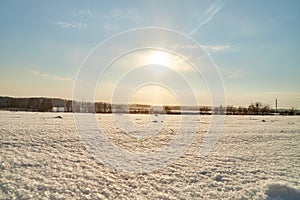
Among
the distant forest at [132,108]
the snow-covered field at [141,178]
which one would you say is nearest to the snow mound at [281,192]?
the snow-covered field at [141,178]

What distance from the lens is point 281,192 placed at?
16.3 ft

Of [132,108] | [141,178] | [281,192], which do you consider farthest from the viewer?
[132,108]

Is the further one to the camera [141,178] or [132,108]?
[132,108]

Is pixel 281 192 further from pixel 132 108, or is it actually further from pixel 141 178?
pixel 132 108

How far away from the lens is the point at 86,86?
7.59m

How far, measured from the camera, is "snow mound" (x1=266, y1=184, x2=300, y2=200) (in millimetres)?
4754

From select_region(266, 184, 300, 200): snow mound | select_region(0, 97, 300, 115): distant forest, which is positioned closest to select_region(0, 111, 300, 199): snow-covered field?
select_region(266, 184, 300, 200): snow mound

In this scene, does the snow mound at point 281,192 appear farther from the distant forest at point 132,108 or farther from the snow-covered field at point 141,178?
the distant forest at point 132,108

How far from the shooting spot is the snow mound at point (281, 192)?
4.75 m

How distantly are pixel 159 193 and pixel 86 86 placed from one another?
4.52 meters

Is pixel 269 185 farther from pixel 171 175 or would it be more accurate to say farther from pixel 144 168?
pixel 144 168

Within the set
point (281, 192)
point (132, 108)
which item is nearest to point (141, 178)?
point (281, 192)

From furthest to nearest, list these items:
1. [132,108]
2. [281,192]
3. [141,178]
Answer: [132,108]
[141,178]
[281,192]

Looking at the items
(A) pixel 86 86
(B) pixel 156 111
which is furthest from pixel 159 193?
(B) pixel 156 111
